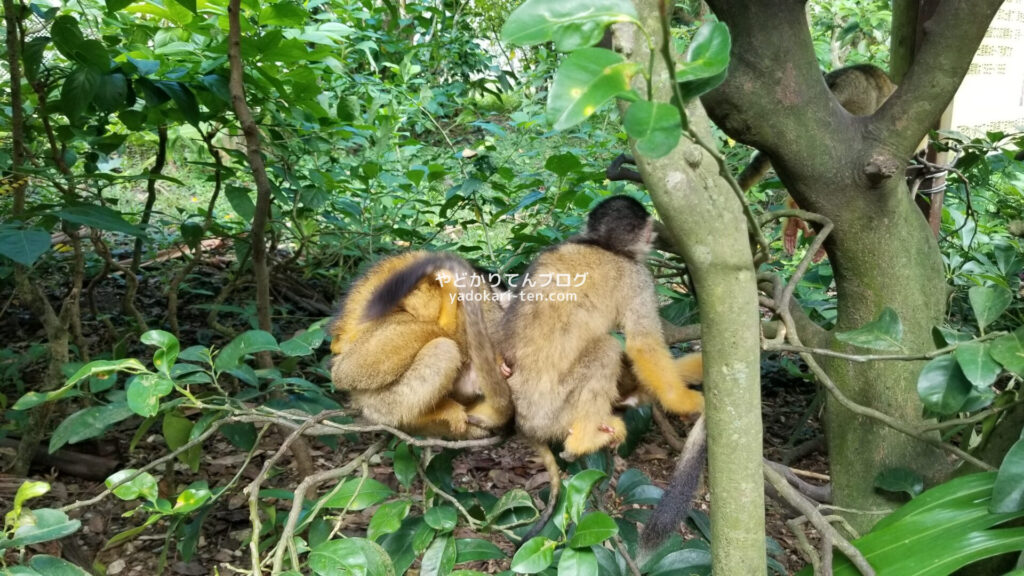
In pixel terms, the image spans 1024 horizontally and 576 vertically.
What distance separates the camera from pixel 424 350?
2088 millimetres

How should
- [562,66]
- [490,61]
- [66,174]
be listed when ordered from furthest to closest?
1. [490,61]
2. [66,174]
3. [562,66]

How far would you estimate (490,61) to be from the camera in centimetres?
764

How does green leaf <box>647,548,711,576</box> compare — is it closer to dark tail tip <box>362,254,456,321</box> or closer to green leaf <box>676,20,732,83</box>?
dark tail tip <box>362,254,456,321</box>

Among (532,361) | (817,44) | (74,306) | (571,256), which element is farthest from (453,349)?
(817,44)

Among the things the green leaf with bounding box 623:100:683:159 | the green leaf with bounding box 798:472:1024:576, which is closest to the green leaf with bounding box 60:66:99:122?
the green leaf with bounding box 623:100:683:159

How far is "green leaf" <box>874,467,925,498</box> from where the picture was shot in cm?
163

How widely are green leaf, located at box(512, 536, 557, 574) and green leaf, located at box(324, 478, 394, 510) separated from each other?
0.46 m

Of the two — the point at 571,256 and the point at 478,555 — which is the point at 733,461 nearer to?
the point at 478,555

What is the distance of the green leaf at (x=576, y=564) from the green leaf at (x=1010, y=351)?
787 millimetres

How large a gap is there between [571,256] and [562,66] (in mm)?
1498

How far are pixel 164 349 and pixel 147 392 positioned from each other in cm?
11

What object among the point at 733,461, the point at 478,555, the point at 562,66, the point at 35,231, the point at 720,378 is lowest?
the point at 478,555

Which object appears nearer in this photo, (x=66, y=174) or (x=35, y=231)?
(x=35, y=231)

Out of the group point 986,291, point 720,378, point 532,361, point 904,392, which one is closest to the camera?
point 720,378
